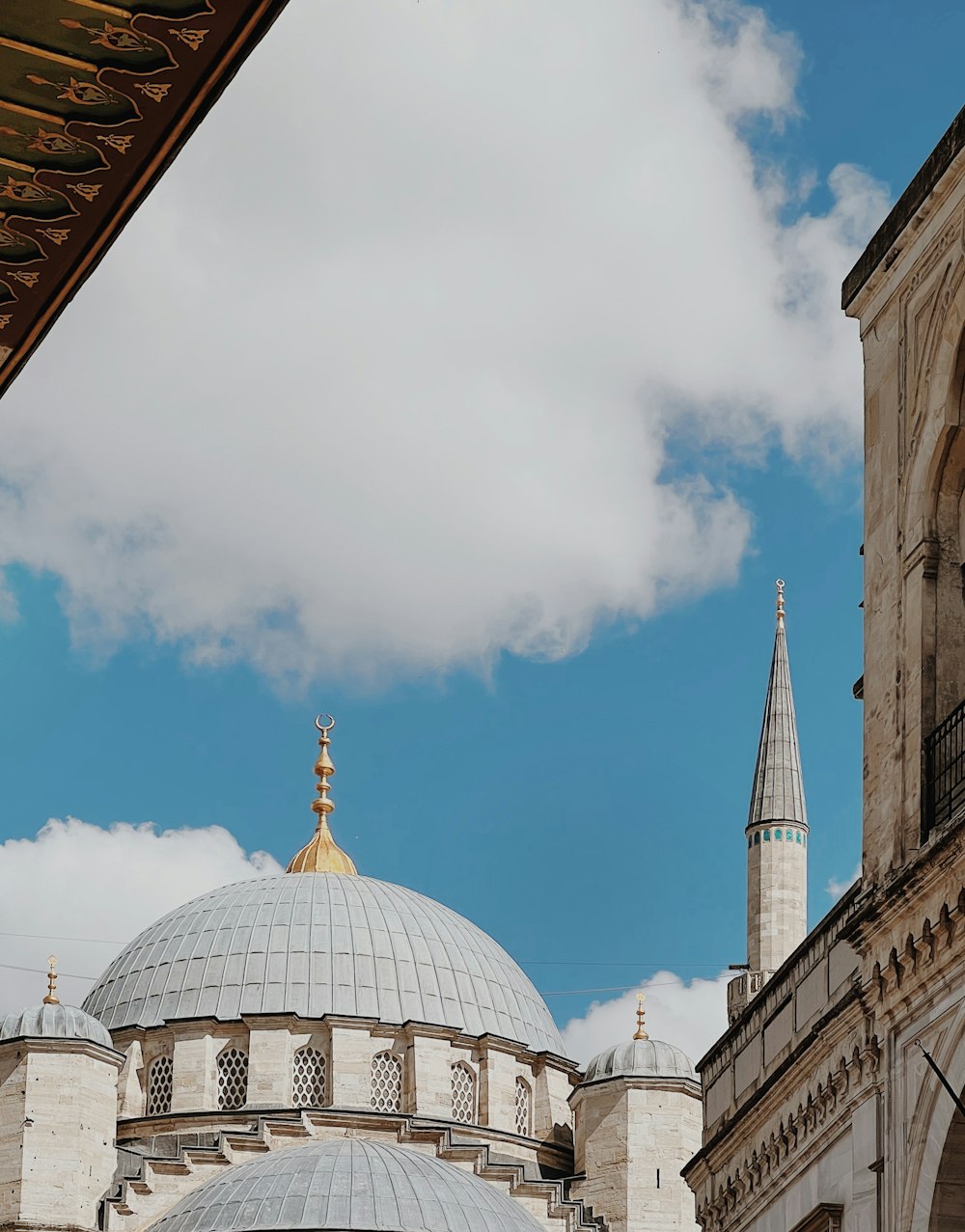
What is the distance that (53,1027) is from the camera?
40.6 meters

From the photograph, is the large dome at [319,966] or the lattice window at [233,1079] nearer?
the lattice window at [233,1079]

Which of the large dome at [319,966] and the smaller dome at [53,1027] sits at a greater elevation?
the large dome at [319,966]

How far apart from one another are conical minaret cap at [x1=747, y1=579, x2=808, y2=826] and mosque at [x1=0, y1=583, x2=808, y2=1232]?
41 millimetres

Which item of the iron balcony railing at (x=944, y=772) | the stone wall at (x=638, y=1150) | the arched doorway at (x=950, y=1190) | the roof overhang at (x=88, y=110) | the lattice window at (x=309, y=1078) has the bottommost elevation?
the arched doorway at (x=950, y=1190)

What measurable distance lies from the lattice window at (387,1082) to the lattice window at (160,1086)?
3.39 meters

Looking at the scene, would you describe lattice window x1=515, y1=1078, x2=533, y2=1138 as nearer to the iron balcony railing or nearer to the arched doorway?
the iron balcony railing

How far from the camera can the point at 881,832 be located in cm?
1215

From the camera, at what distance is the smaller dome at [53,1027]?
40.4 meters

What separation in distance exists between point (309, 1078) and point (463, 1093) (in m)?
2.75

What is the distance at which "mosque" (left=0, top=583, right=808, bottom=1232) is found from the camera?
124 ft

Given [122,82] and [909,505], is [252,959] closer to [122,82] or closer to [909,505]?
[909,505]

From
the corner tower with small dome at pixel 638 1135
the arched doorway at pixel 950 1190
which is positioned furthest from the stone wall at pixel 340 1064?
the arched doorway at pixel 950 1190

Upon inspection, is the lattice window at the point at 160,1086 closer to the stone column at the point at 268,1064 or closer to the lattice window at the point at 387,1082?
the stone column at the point at 268,1064

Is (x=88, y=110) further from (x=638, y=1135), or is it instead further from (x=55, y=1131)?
(x=638, y=1135)
